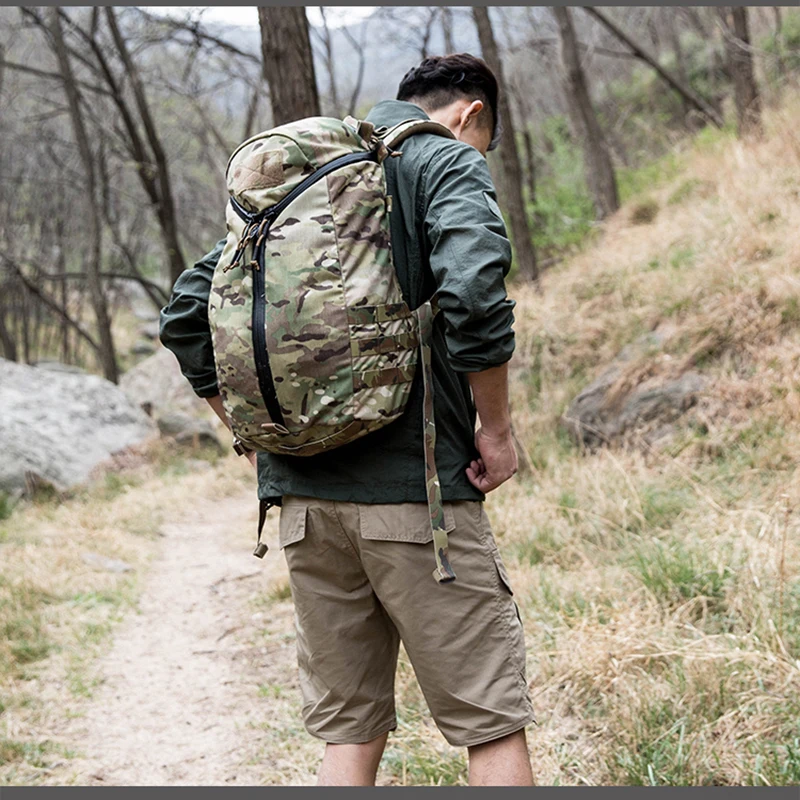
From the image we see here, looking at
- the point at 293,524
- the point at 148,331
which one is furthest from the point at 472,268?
the point at 148,331

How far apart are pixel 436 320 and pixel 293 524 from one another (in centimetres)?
59

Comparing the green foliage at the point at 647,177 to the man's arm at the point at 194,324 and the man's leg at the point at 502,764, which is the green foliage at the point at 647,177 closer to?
the man's arm at the point at 194,324

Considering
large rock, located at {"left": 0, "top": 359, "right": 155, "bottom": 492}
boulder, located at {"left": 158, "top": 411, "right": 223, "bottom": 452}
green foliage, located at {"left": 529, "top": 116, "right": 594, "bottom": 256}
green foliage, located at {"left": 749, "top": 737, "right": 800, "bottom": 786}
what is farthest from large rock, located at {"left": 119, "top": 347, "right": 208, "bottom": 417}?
green foliage, located at {"left": 749, "top": 737, "right": 800, "bottom": 786}

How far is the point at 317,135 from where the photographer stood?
1964 millimetres

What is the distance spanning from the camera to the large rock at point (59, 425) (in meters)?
8.41

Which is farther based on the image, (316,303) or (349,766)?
(349,766)

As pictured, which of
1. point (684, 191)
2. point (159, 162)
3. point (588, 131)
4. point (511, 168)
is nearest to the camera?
point (684, 191)

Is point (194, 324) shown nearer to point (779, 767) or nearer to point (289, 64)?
point (779, 767)

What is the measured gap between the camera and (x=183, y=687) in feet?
13.6

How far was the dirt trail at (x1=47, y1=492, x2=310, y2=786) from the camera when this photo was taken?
3408 mm

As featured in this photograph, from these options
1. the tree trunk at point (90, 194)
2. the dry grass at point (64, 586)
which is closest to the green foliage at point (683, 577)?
the dry grass at point (64, 586)

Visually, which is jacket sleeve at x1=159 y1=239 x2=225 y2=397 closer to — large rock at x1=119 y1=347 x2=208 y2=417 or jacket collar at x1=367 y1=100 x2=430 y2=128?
jacket collar at x1=367 y1=100 x2=430 y2=128

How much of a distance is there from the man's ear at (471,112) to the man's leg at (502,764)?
149cm

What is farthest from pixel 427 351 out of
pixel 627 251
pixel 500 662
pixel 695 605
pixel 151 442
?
pixel 151 442
